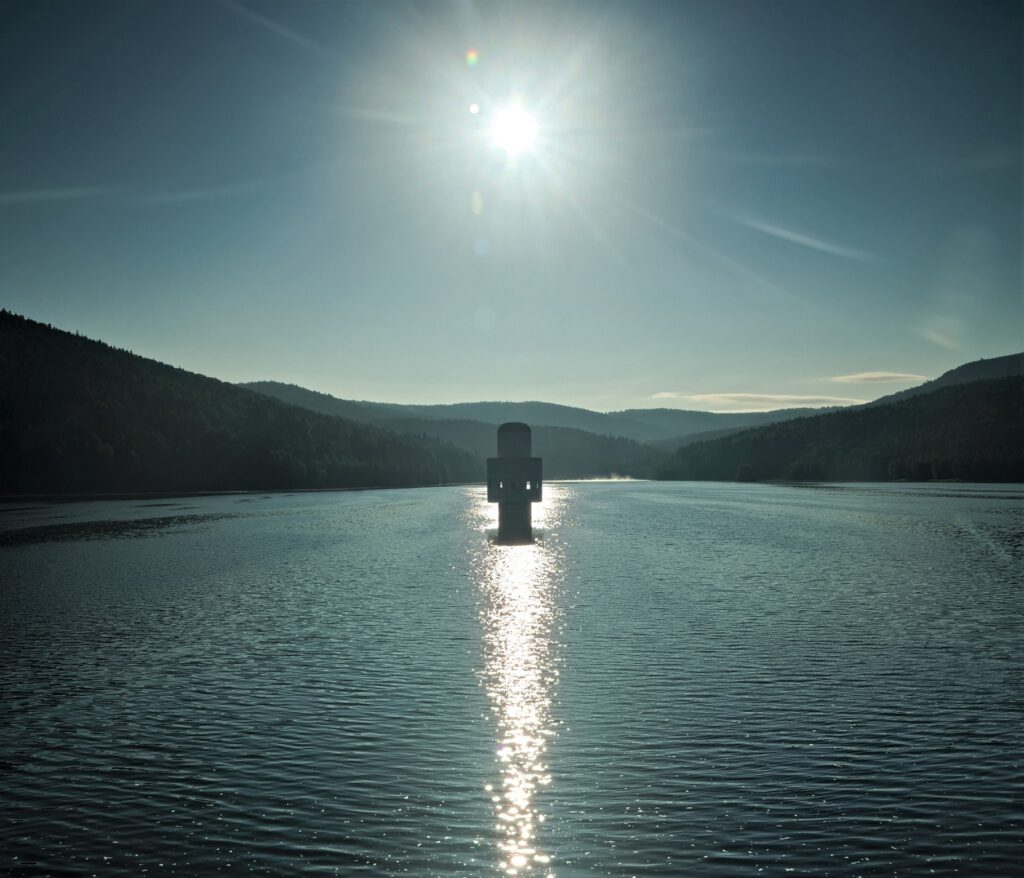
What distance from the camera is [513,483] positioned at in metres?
101

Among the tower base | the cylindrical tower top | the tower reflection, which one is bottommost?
the tower reflection

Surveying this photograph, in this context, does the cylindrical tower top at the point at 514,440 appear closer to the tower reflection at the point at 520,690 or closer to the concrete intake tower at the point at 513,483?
the concrete intake tower at the point at 513,483

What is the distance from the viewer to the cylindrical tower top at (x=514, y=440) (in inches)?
4387

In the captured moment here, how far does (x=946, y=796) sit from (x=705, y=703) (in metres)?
6.57

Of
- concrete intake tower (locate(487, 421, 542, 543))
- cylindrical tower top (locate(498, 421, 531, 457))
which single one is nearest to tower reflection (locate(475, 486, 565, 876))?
concrete intake tower (locate(487, 421, 542, 543))

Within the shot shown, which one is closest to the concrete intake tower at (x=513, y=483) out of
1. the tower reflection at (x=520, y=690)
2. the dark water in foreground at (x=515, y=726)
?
the tower reflection at (x=520, y=690)

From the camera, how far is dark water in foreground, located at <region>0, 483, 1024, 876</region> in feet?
41.0

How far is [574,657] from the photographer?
26062 mm

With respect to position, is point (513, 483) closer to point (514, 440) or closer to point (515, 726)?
point (514, 440)

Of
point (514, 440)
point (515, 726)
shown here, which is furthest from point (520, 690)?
point (514, 440)

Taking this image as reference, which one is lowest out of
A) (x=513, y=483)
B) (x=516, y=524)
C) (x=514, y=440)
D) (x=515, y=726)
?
(x=515, y=726)

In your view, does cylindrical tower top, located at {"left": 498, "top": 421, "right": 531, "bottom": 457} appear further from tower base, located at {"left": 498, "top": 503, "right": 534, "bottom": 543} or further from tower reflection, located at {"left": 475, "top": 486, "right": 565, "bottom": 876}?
tower reflection, located at {"left": 475, "top": 486, "right": 565, "bottom": 876}

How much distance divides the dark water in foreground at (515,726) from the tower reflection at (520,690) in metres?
0.09

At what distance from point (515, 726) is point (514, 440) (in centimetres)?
9674
